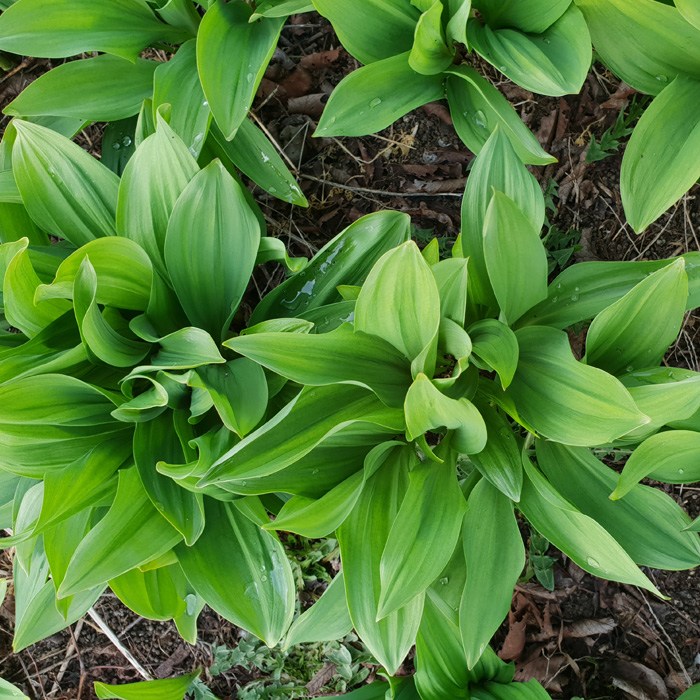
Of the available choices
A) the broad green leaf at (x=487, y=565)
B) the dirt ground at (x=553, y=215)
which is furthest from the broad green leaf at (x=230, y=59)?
the broad green leaf at (x=487, y=565)

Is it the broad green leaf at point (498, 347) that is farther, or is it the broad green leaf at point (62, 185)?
the broad green leaf at point (62, 185)

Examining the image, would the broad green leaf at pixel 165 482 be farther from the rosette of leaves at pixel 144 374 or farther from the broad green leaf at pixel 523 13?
the broad green leaf at pixel 523 13

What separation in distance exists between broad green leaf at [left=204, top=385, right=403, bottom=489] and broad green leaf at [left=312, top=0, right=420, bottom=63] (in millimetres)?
568

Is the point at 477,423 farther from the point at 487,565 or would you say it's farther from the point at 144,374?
the point at 144,374

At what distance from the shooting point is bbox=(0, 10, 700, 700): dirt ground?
55.0 inches

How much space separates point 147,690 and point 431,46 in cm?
129

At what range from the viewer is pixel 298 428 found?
0.92 meters

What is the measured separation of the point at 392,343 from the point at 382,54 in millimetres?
526

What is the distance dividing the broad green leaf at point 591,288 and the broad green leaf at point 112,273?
608 mm

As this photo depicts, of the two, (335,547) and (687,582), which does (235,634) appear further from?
(687,582)

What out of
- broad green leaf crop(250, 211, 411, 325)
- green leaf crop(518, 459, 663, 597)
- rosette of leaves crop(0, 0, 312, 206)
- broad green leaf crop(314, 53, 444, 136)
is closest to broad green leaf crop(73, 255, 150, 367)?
broad green leaf crop(250, 211, 411, 325)

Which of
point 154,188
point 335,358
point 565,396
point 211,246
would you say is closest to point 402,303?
point 335,358

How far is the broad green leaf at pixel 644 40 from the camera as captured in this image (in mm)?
936

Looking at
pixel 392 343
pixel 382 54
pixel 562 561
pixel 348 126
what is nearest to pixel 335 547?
pixel 562 561
